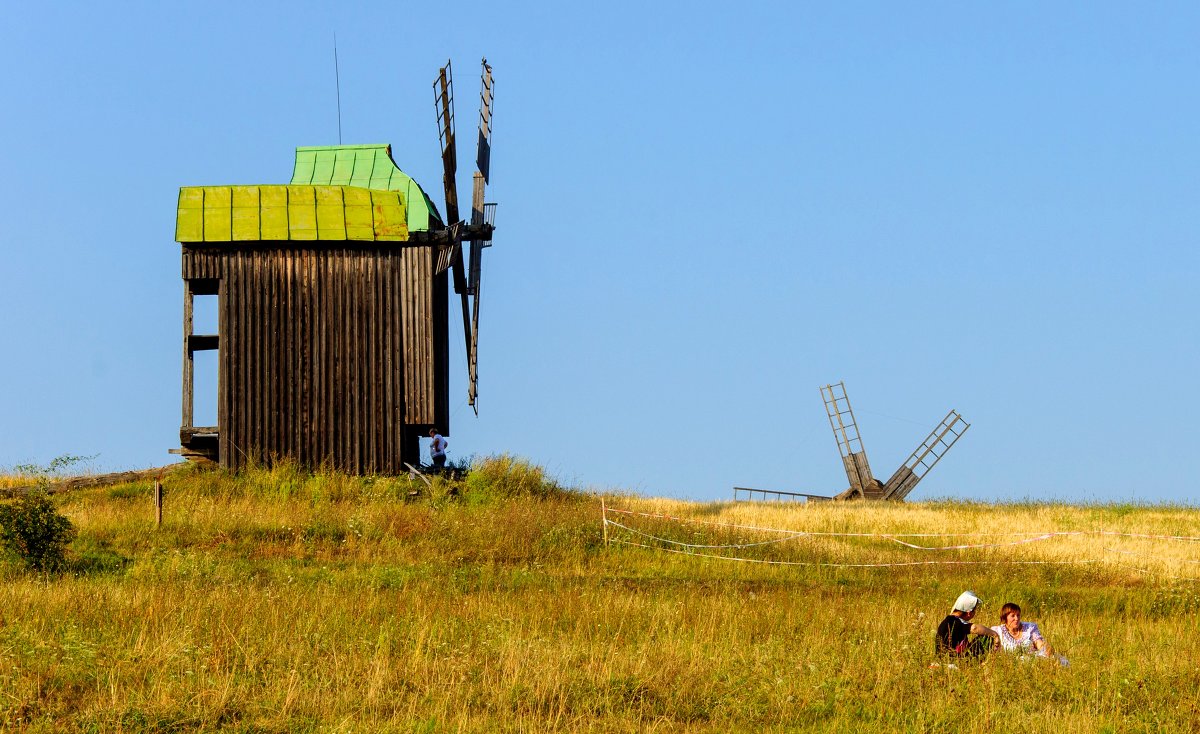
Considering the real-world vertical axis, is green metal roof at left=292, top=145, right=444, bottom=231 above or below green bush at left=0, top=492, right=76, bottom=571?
above

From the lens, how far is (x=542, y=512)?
22.6 meters

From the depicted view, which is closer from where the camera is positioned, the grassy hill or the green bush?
the grassy hill

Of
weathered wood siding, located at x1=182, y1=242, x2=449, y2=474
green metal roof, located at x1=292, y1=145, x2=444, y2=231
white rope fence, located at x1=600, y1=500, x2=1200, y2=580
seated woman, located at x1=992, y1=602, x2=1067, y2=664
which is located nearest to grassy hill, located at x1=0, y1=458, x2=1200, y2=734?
white rope fence, located at x1=600, y1=500, x2=1200, y2=580

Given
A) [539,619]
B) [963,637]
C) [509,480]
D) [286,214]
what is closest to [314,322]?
[286,214]

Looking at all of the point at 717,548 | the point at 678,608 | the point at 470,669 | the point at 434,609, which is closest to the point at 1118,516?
the point at 717,548

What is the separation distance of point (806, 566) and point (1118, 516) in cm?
1183

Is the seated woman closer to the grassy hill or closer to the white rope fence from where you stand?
the grassy hill

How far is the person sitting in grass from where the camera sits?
1158 centimetres

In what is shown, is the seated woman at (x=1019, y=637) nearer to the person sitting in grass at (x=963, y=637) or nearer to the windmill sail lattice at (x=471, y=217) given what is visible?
the person sitting in grass at (x=963, y=637)

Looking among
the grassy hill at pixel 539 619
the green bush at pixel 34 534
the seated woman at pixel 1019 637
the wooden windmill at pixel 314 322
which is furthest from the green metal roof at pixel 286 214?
the seated woman at pixel 1019 637

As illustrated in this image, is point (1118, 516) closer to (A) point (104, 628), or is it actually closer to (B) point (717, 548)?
(B) point (717, 548)

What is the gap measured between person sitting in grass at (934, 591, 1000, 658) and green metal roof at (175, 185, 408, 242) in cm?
1652

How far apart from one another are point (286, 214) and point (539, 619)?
48.8 ft

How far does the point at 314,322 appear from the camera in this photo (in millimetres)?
25672
